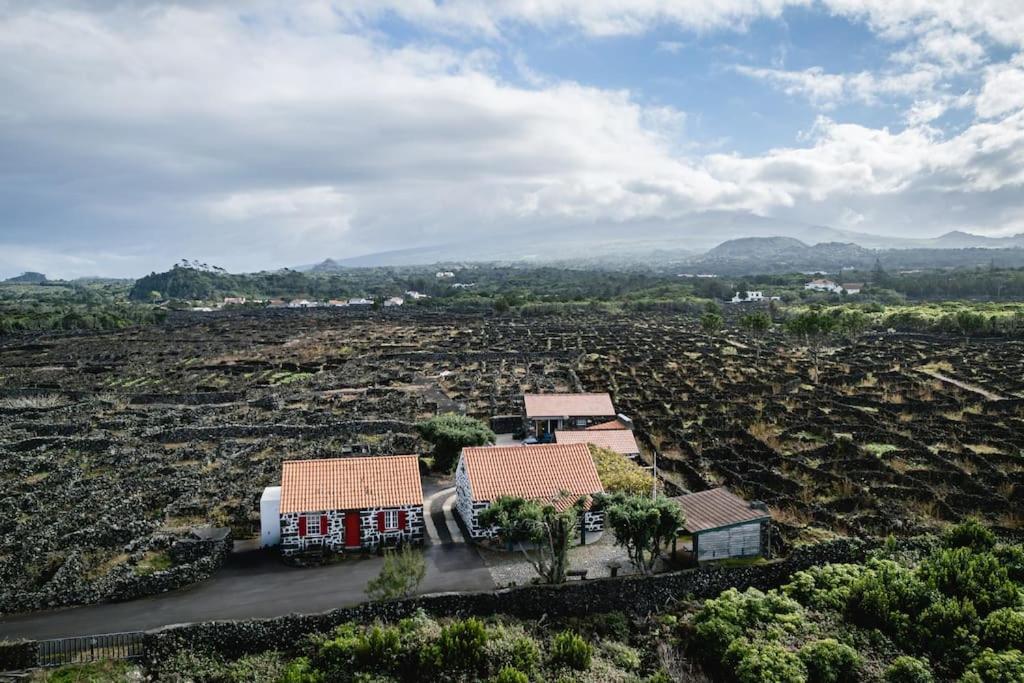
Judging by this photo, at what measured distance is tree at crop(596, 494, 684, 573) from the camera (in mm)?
20812

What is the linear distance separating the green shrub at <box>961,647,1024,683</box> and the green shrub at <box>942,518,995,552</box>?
5556 mm

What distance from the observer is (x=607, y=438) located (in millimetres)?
32906

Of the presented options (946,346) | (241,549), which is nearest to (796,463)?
(241,549)

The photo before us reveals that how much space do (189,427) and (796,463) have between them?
111ft

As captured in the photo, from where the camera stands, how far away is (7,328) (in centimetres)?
11050

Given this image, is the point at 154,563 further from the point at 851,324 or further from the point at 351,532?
the point at 851,324

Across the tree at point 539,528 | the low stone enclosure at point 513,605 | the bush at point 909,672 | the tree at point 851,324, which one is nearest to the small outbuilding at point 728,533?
the low stone enclosure at point 513,605

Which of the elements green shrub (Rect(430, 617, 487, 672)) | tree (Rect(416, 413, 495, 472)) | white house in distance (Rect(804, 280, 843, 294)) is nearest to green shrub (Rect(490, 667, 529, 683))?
green shrub (Rect(430, 617, 487, 672))

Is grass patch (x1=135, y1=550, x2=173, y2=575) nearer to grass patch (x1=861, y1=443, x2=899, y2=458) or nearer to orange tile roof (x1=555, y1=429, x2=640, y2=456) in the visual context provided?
orange tile roof (x1=555, y1=429, x2=640, y2=456)

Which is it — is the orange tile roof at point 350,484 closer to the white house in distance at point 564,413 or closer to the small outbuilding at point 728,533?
the small outbuilding at point 728,533

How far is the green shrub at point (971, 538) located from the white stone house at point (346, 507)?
1715 cm

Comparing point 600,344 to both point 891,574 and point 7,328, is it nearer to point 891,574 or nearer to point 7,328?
point 891,574

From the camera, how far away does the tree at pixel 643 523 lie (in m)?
20.8

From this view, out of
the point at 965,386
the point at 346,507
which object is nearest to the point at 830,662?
the point at 346,507
